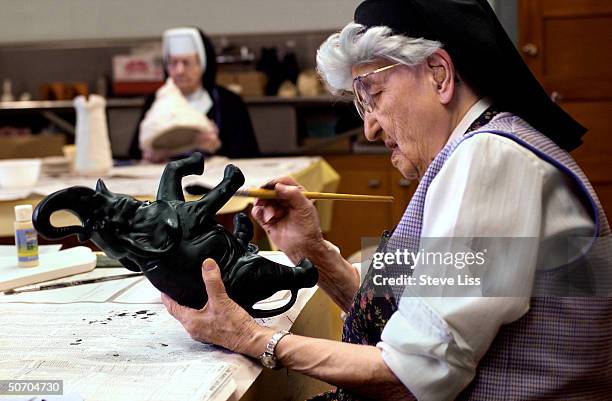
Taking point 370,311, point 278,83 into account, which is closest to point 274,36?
point 278,83

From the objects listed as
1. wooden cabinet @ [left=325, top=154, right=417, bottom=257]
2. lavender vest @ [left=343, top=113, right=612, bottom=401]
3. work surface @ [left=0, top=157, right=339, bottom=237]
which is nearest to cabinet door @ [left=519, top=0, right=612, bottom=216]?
wooden cabinet @ [left=325, top=154, right=417, bottom=257]

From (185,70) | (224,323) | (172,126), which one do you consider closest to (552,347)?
(224,323)

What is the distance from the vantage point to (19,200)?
3012 mm

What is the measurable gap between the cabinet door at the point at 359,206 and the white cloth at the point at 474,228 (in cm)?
414

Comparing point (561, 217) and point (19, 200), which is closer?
point (561, 217)

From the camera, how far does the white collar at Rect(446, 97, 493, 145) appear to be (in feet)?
4.29

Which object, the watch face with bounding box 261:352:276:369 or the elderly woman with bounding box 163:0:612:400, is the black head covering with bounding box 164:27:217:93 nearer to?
the elderly woman with bounding box 163:0:612:400

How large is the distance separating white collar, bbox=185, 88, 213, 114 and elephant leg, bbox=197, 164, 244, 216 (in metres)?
3.41

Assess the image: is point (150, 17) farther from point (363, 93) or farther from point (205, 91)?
point (363, 93)

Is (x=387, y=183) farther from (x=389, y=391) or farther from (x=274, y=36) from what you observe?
(x=389, y=391)

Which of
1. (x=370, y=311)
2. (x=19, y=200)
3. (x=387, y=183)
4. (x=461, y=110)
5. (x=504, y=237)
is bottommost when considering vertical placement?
(x=387, y=183)

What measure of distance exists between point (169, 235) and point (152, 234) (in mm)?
30

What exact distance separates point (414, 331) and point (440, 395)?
11cm

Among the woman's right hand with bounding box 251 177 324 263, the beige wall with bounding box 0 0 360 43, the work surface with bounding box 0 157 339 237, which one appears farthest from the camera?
the beige wall with bounding box 0 0 360 43
